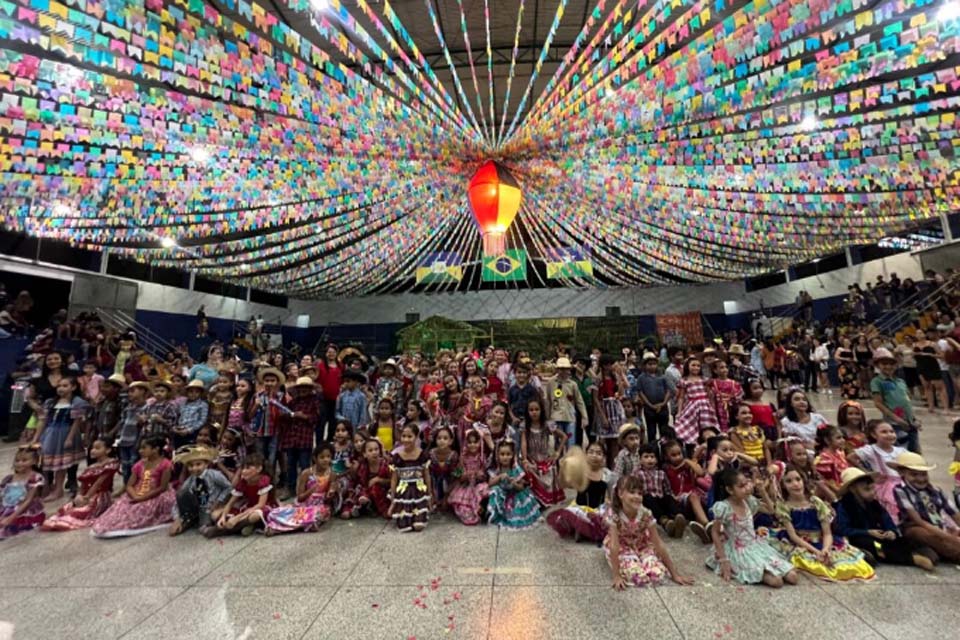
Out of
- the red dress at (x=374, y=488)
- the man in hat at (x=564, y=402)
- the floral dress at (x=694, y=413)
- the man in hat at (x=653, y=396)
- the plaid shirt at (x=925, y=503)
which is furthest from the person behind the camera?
the man in hat at (x=653, y=396)

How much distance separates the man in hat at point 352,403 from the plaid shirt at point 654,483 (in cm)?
302

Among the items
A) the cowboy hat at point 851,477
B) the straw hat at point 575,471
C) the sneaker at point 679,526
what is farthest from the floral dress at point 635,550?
the cowboy hat at point 851,477

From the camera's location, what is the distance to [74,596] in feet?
7.86

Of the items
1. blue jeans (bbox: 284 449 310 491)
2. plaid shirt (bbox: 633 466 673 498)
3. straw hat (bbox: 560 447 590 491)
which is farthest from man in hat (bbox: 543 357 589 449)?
blue jeans (bbox: 284 449 310 491)

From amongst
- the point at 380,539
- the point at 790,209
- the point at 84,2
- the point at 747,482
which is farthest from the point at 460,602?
the point at 790,209

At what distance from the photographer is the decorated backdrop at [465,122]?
11.4ft

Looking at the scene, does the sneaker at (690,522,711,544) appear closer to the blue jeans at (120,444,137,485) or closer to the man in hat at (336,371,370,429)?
the man in hat at (336,371,370,429)

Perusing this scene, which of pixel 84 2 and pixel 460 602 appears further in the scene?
pixel 84 2

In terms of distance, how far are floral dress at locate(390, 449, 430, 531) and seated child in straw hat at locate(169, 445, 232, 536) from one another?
4.86ft

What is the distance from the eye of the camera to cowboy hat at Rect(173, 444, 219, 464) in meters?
3.65

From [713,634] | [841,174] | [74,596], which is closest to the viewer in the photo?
[713,634]

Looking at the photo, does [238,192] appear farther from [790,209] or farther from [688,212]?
[790,209]

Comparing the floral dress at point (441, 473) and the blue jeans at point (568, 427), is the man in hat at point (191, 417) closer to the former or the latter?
the floral dress at point (441, 473)

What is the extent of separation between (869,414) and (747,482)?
6827mm
